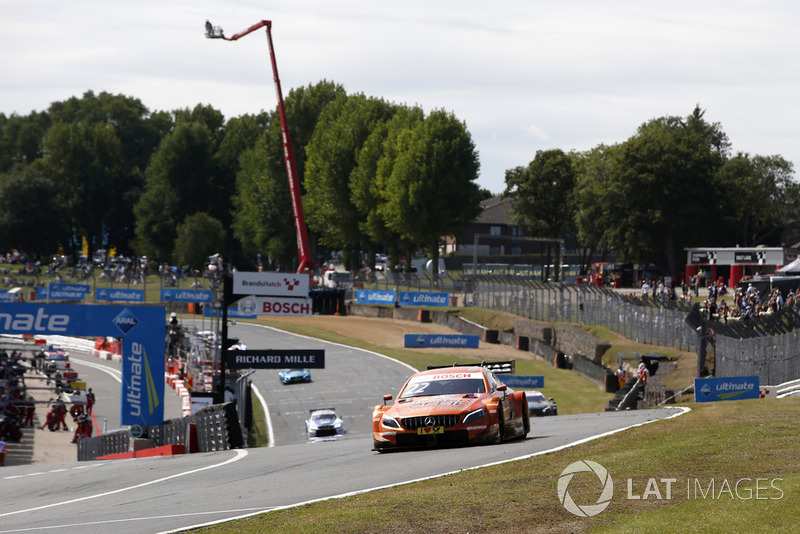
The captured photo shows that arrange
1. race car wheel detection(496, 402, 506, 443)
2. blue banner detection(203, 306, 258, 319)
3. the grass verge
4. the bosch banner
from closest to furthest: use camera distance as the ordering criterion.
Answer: the grass verge
race car wheel detection(496, 402, 506, 443)
the bosch banner
blue banner detection(203, 306, 258, 319)

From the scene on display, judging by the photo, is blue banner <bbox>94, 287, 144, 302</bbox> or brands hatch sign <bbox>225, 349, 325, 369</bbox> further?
blue banner <bbox>94, 287, 144, 302</bbox>

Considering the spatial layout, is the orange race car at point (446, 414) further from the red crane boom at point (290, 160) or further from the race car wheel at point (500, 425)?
the red crane boom at point (290, 160)

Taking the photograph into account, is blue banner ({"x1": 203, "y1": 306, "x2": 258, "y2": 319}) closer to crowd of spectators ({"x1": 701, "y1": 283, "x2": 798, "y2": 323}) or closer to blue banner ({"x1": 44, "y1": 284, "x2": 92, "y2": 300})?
blue banner ({"x1": 44, "y1": 284, "x2": 92, "y2": 300})

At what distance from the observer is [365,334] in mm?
63938

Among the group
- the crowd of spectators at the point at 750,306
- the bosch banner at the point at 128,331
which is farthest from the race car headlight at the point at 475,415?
the crowd of spectators at the point at 750,306

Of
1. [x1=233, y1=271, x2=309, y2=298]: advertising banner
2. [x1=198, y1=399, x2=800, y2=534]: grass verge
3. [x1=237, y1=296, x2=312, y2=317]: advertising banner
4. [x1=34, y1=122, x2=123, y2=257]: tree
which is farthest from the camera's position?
[x1=34, y1=122, x2=123, y2=257]: tree

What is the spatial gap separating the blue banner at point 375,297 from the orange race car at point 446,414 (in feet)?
185

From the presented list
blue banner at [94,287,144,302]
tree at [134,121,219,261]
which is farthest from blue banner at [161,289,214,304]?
tree at [134,121,219,261]

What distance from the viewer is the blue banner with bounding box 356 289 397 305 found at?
236 ft

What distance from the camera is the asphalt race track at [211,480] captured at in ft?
32.3

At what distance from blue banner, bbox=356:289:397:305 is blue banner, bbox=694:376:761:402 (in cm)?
4682

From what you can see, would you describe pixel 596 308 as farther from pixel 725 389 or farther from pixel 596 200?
pixel 596 200

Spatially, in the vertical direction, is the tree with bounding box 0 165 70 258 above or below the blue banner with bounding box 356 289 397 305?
above

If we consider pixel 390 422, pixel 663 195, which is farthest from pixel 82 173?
pixel 390 422
